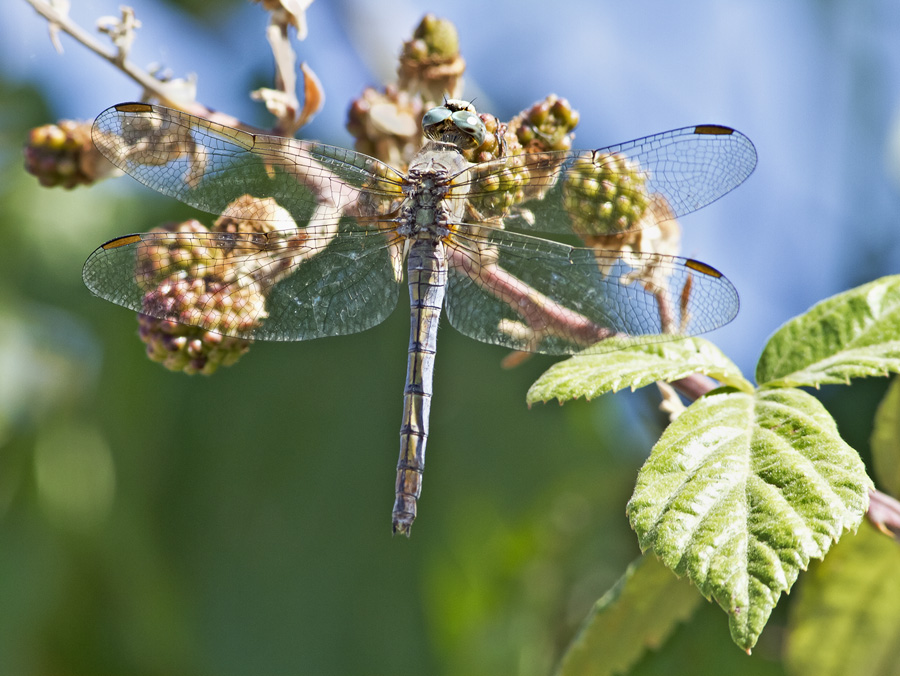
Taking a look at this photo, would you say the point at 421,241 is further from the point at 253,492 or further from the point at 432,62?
the point at 253,492

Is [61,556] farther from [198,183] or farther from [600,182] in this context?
[600,182]

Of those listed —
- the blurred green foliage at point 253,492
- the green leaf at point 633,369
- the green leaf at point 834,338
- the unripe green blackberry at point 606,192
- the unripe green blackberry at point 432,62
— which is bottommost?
the blurred green foliage at point 253,492

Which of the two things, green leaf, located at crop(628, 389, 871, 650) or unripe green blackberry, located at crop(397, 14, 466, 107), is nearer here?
green leaf, located at crop(628, 389, 871, 650)

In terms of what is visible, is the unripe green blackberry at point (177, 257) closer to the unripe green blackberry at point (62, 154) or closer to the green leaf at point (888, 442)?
the unripe green blackberry at point (62, 154)

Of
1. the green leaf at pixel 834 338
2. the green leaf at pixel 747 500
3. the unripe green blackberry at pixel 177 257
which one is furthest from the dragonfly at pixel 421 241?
the green leaf at pixel 747 500

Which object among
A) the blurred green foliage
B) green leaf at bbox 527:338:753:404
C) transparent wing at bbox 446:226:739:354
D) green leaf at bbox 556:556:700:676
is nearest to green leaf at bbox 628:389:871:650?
green leaf at bbox 527:338:753:404

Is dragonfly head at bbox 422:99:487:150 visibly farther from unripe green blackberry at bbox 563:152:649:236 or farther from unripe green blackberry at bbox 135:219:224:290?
unripe green blackberry at bbox 135:219:224:290
